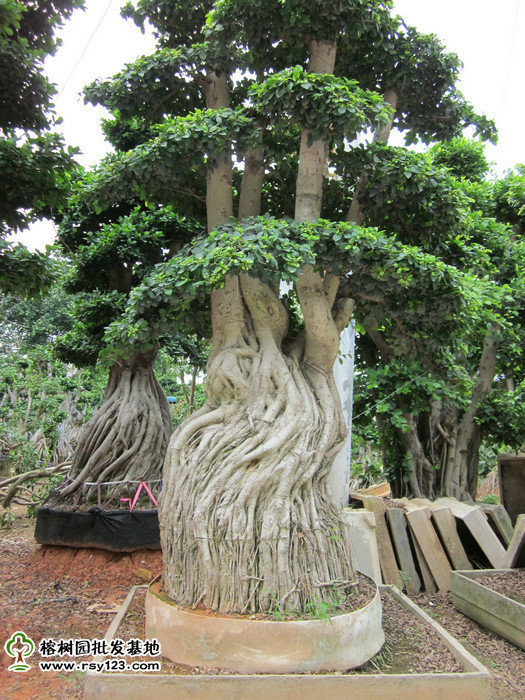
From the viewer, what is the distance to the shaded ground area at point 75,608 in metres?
3.20

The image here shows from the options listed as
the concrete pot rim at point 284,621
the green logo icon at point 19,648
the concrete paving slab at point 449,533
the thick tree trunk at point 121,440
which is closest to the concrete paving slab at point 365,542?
the concrete paving slab at point 449,533

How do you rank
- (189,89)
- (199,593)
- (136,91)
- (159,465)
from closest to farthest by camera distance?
(199,593)
(136,91)
(189,89)
(159,465)

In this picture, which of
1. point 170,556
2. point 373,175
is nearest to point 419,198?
point 373,175

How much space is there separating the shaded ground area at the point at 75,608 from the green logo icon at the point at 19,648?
4cm

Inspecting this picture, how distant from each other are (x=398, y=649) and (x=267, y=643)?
942 mm

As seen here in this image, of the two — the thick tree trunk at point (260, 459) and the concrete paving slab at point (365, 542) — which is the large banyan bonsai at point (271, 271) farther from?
the concrete paving slab at point (365, 542)

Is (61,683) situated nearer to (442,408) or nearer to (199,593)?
(199,593)

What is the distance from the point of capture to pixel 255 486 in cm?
331

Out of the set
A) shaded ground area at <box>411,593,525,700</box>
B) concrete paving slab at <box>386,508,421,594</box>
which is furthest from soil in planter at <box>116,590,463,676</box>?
concrete paving slab at <box>386,508,421,594</box>

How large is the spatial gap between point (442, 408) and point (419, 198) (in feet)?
14.3

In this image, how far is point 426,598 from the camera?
4836 mm

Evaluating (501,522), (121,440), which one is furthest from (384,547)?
(121,440)

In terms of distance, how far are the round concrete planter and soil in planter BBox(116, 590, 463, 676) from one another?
5cm

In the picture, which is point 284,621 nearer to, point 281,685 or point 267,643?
point 267,643
